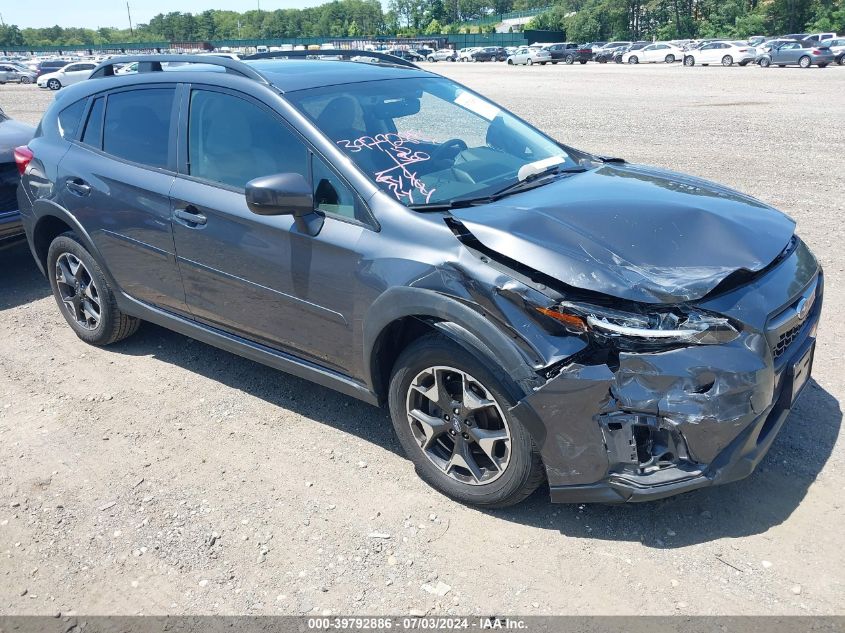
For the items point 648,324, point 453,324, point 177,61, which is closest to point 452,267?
point 453,324

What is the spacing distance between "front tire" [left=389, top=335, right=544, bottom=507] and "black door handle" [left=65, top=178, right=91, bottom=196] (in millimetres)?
2650

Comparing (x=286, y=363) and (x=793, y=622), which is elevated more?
(x=286, y=363)

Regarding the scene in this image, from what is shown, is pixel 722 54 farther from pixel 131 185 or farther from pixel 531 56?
pixel 131 185

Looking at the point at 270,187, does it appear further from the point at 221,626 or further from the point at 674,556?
the point at 674,556

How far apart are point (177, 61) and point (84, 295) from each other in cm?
176

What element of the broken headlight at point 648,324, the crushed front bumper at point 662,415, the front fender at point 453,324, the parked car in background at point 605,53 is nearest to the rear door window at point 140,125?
the front fender at point 453,324

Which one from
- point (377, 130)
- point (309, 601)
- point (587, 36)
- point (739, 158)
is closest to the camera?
point (309, 601)

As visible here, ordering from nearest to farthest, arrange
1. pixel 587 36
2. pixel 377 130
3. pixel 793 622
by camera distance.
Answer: pixel 793 622 → pixel 377 130 → pixel 587 36

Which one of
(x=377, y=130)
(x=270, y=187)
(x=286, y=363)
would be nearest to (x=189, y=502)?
(x=286, y=363)

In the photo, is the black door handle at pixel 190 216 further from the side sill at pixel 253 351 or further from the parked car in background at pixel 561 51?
the parked car in background at pixel 561 51

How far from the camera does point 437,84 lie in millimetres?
4500

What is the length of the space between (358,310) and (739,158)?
30.4 ft

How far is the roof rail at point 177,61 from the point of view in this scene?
398 cm

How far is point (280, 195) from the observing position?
3.31 m
